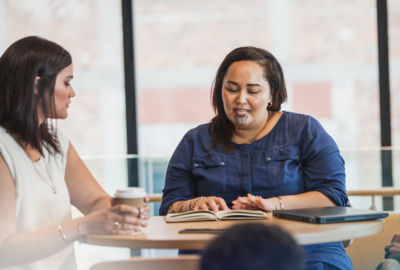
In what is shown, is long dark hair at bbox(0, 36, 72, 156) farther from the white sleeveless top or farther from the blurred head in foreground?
the blurred head in foreground

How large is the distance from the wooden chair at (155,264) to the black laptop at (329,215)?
35 cm

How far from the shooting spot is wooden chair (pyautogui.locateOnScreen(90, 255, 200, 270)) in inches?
56.3

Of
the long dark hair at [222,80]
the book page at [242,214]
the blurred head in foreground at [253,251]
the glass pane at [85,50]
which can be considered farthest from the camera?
the glass pane at [85,50]

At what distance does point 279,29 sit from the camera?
3.81 m

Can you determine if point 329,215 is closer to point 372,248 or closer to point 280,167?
point 280,167

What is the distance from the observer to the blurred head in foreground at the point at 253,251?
0.45 metres

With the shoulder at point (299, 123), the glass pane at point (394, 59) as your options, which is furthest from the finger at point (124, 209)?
the glass pane at point (394, 59)

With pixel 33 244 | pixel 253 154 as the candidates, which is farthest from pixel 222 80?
pixel 33 244

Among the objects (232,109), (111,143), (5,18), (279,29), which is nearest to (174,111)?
(111,143)

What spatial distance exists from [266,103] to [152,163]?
141cm

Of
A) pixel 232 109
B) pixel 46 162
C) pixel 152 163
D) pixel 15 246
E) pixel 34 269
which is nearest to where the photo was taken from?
pixel 15 246

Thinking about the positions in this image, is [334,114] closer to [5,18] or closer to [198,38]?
[198,38]

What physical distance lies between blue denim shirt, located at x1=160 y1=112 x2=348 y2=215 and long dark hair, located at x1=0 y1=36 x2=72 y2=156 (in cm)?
66

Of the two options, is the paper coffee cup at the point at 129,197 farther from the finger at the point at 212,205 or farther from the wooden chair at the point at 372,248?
the wooden chair at the point at 372,248
